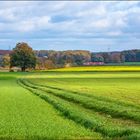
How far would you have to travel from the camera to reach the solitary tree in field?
173125mm

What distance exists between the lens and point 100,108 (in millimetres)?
28812

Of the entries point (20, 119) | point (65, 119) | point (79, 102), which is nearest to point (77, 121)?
point (65, 119)

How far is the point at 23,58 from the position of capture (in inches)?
6845

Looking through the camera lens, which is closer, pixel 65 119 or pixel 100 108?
pixel 65 119

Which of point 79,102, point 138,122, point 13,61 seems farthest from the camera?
point 13,61

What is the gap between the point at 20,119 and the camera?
22.9 metres

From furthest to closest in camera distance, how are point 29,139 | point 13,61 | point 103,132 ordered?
1. point 13,61
2. point 103,132
3. point 29,139

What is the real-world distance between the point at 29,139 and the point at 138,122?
23.3ft

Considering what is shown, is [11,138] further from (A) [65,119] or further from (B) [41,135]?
(A) [65,119]

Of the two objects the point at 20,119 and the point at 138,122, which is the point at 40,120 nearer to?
the point at 20,119

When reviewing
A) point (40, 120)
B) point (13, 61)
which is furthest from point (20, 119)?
point (13, 61)

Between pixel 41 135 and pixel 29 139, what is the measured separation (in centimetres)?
78

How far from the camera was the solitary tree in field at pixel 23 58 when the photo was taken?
568ft

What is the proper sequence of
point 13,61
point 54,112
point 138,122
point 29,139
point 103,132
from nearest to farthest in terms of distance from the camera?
point 29,139
point 103,132
point 138,122
point 54,112
point 13,61
